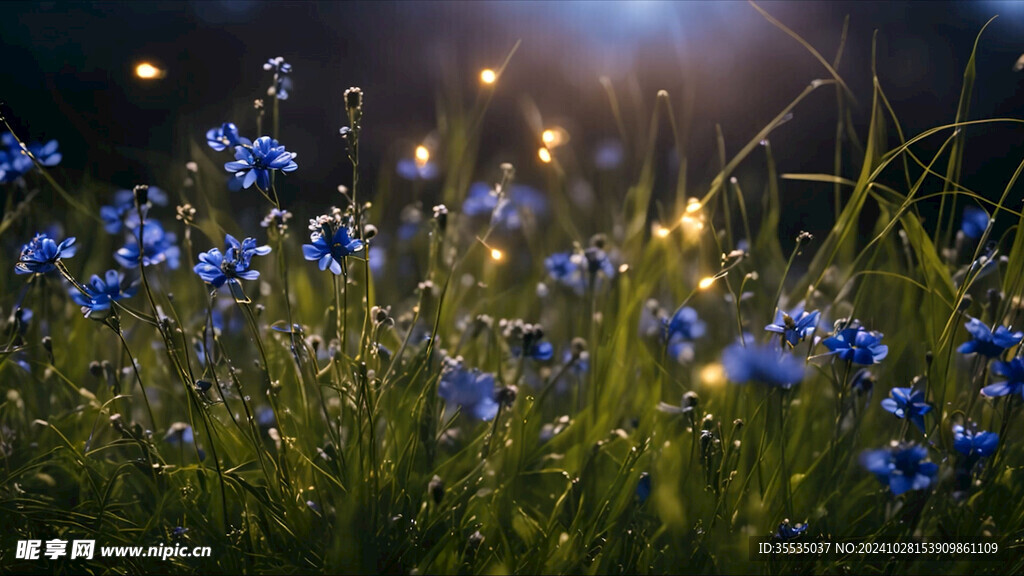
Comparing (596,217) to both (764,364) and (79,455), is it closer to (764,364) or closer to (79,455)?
(764,364)

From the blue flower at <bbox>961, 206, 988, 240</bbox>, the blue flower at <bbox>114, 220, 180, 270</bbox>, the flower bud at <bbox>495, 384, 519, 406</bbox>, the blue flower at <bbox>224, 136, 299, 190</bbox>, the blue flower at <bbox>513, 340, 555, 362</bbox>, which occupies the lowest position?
the flower bud at <bbox>495, 384, 519, 406</bbox>

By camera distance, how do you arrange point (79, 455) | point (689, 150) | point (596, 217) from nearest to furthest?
point (79, 455) < point (596, 217) < point (689, 150)

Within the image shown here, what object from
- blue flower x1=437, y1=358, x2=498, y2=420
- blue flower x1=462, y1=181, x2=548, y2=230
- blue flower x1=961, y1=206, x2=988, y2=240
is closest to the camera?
blue flower x1=437, y1=358, x2=498, y2=420

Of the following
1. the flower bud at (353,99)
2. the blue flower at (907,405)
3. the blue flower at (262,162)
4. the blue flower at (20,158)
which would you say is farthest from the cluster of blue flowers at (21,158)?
the blue flower at (907,405)

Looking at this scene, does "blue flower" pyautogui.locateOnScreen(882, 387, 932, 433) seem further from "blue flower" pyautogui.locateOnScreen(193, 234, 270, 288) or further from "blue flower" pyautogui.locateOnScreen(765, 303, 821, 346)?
"blue flower" pyautogui.locateOnScreen(193, 234, 270, 288)

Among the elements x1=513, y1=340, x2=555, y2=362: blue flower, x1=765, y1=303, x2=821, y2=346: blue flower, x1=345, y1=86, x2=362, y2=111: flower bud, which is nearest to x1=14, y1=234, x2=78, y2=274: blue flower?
x1=345, y1=86, x2=362, y2=111: flower bud

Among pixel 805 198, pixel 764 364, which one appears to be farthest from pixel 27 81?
pixel 805 198

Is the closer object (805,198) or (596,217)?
(596,217)
